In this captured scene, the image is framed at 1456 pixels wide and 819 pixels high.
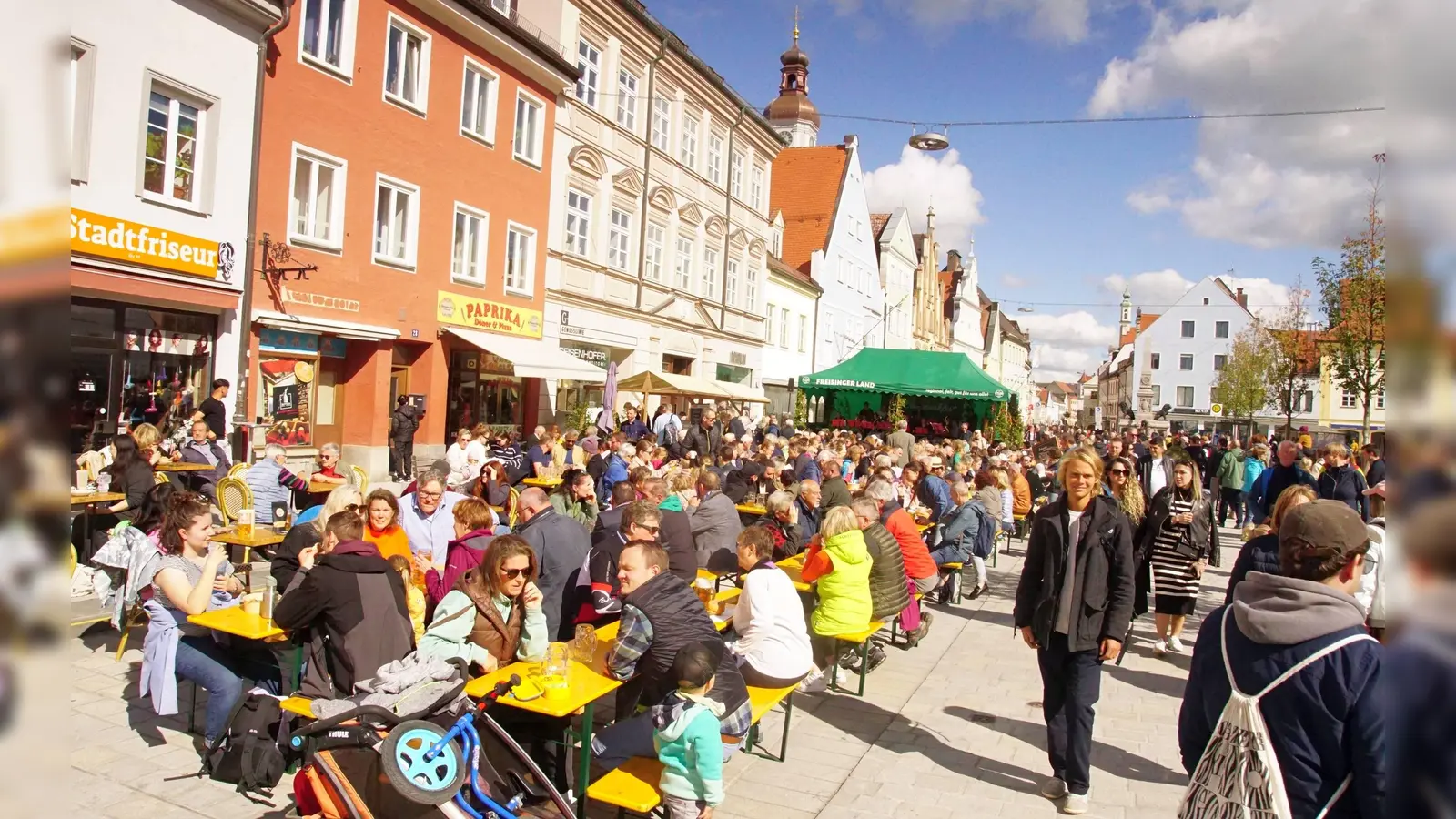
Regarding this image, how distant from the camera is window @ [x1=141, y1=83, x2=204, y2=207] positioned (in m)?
11.8

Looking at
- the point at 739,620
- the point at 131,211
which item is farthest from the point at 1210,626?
the point at 131,211

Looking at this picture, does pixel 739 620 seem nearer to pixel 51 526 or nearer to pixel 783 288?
pixel 51 526

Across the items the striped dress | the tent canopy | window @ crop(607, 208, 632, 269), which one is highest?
window @ crop(607, 208, 632, 269)

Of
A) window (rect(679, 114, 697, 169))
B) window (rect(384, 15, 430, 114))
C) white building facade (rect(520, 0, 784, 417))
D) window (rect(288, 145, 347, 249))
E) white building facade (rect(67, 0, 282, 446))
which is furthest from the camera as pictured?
window (rect(679, 114, 697, 169))

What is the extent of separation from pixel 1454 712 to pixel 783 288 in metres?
37.3

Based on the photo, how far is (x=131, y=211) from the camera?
11.4 m

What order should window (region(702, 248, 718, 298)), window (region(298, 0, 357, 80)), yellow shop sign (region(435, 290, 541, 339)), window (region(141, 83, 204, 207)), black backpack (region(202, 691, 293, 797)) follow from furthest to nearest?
window (region(702, 248, 718, 298))
yellow shop sign (region(435, 290, 541, 339))
window (region(298, 0, 357, 80))
window (region(141, 83, 204, 207))
black backpack (region(202, 691, 293, 797))

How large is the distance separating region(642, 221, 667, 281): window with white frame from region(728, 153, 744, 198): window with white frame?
17.6 feet

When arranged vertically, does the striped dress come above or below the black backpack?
above

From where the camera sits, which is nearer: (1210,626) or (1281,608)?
(1281,608)

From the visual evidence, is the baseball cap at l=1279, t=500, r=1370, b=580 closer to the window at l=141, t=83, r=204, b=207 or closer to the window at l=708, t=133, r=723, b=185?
the window at l=141, t=83, r=204, b=207

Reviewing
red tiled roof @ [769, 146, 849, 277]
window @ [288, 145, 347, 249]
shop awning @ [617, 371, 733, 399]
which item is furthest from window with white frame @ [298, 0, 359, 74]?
red tiled roof @ [769, 146, 849, 277]

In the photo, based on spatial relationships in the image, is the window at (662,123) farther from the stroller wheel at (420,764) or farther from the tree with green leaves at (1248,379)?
the tree with green leaves at (1248,379)

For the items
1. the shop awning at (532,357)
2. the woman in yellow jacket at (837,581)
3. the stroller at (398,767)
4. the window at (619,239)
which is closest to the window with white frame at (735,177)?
the window at (619,239)
